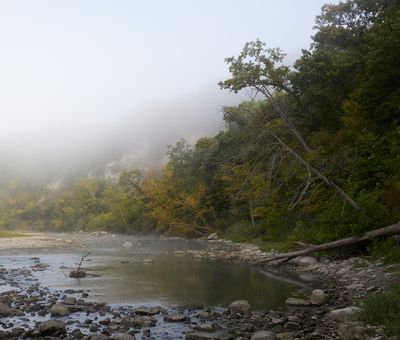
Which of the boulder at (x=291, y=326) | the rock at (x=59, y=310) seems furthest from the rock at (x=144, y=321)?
the boulder at (x=291, y=326)

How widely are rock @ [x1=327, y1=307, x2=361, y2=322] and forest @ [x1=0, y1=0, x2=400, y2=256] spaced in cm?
749

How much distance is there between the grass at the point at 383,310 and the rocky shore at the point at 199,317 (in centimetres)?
27

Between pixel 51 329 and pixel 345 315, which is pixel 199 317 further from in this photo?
pixel 51 329

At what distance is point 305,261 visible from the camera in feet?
74.7

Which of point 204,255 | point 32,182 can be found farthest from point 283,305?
point 32,182

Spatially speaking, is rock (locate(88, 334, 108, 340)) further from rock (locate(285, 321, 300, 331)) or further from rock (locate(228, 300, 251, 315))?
rock (locate(285, 321, 300, 331))

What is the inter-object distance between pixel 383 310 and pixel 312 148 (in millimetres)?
20214

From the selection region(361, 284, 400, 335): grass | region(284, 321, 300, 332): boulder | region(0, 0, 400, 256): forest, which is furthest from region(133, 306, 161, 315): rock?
region(0, 0, 400, 256): forest

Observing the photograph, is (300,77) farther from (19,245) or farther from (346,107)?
(19,245)

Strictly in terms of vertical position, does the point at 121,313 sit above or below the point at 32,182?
below

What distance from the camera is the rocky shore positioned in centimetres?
1100

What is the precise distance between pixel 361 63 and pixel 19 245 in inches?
1414

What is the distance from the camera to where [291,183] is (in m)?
27.6

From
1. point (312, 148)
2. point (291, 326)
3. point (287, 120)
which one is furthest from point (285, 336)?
point (312, 148)
